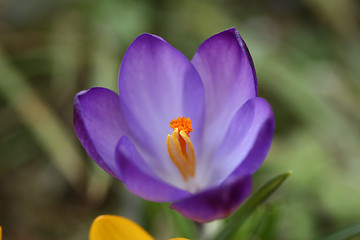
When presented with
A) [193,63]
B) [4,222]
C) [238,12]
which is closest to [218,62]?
[193,63]

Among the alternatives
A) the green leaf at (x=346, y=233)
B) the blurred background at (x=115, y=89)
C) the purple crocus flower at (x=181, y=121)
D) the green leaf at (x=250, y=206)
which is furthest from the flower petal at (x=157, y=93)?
the blurred background at (x=115, y=89)

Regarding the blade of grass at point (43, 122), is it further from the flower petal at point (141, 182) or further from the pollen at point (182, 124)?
the flower petal at point (141, 182)

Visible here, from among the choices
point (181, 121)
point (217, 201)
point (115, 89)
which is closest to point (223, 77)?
point (181, 121)

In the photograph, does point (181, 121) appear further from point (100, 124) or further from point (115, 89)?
point (115, 89)

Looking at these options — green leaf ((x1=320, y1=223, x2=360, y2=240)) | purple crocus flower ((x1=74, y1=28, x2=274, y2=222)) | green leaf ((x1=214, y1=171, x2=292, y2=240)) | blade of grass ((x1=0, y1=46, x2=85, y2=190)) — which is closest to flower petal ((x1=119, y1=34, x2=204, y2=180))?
purple crocus flower ((x1=74, y1=28, x2=274, y2=222))

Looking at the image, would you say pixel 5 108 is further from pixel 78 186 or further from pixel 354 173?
pixel 354 173

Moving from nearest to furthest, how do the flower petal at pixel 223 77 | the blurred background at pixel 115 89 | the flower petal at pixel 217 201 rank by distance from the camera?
the flower petal at pixel 217 201
the flower petal at pixel 223 77
the blurred background at pixel 115 89

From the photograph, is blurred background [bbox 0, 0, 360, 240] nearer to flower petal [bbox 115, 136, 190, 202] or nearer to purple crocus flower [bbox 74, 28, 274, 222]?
purple crocus flower [bbox 74, 28, 274, 222]
